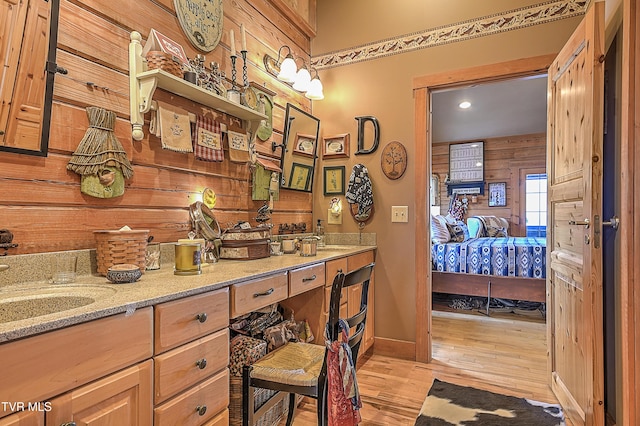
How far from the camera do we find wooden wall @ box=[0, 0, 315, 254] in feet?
4.06

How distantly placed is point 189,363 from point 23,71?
1107mm

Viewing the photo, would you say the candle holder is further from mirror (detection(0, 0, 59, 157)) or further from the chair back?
the chair back

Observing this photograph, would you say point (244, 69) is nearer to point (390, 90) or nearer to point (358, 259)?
point (390, 90)

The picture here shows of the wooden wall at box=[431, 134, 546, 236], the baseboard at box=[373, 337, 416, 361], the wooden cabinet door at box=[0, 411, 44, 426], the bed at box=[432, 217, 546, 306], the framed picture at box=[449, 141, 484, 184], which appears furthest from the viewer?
the framed picture at box=[449, 141, 484, 184]

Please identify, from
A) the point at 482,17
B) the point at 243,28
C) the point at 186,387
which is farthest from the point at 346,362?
the point at 482,17

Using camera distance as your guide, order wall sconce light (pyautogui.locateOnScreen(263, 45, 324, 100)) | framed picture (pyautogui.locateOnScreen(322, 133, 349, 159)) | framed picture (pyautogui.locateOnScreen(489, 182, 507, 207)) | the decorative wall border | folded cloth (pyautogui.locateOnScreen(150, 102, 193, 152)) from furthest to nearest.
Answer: framed picture (pyautogui.locateOnScreen(489, 182, 507, 207)) < framed picture (pyautogui.locateOnScreen(322, 133, 349, 159)) < wall sconce light (pyautogui.locateOnScreen(263, 45, 324, 100)) < the decorative wall border < folded cloth (pyautogui.locateOnScreen(150, 102, 193, 152))

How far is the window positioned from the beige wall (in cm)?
479

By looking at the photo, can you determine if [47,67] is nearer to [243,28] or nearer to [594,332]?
[243,28]

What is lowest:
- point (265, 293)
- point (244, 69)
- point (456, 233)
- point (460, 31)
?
point (265, 293)

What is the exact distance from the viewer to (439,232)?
453 centimetres

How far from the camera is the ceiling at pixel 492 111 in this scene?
435cm

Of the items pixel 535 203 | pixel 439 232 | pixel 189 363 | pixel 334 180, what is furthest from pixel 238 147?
pixel 535 203

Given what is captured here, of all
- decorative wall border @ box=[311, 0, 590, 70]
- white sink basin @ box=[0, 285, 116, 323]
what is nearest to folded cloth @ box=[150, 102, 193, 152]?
white sink basin @ box=[0, 285, 116, 323]

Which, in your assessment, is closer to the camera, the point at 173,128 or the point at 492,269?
the point at 173,128
